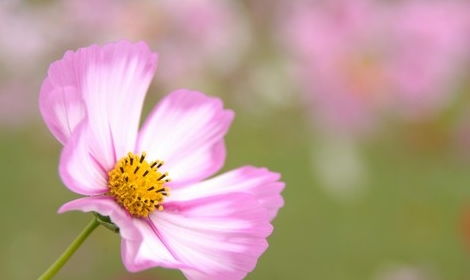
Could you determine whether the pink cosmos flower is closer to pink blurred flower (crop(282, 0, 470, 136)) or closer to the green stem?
the green stem

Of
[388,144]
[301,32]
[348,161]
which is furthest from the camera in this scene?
[388,144]

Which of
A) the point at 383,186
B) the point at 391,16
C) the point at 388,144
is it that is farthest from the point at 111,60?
the point at 388,144

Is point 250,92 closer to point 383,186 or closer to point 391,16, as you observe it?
point 391,16

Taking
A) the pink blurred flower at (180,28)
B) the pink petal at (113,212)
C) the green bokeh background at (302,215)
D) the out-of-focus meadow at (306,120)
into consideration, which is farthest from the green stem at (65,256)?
the green bokeh background at (302,215)

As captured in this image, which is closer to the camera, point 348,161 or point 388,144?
point 348,161

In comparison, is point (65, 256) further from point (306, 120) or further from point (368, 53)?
point (306, 120)

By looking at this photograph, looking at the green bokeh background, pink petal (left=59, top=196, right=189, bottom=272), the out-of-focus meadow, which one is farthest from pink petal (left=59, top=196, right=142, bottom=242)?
the green bokeh background

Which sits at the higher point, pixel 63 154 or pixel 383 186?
pixel 383 186

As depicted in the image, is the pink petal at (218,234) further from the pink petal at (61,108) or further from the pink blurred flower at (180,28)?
the pink blurred flower at (180,28)
